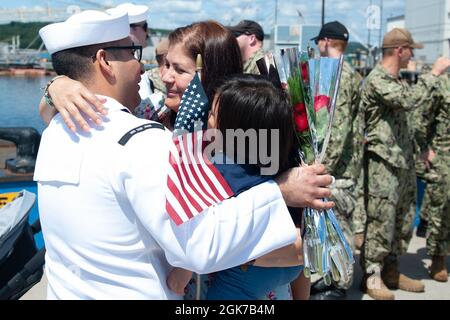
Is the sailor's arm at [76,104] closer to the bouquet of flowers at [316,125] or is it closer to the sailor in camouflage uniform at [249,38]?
the bouquet of flowers at [316,125]

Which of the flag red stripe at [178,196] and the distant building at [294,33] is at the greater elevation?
the distant building at [294,33]

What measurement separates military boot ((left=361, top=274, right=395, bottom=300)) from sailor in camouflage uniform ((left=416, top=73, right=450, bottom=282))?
2.46ft

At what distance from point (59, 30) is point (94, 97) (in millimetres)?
246

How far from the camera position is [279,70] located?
163cm

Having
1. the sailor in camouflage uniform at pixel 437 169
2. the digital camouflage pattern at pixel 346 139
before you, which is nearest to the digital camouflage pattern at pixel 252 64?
the digital camouflage pattern at pixel 346 139

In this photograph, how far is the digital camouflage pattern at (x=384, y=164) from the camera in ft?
14.0

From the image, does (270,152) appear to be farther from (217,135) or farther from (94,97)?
(94,97)

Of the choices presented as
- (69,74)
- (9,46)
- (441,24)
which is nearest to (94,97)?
(69,74)

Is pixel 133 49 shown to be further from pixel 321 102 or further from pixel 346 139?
pixel 346 139

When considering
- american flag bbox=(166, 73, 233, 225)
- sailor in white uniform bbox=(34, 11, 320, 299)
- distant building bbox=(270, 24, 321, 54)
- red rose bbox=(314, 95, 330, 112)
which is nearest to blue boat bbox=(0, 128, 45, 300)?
sailor in white uniform bbox=(34, 11, 320, 299)

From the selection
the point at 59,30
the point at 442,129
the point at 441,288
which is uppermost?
the point at 59,30

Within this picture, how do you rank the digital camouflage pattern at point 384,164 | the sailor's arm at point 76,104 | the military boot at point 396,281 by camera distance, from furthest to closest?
the military boot at point 396,281 → the digital camouflage pattern at point 384,164 → the sailor's arm at point 76,104

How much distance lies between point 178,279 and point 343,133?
2.75 m

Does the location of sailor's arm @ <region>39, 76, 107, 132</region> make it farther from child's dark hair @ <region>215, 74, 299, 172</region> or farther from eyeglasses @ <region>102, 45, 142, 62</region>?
child's dark hair @ <region>215, 74, 299, 172</region>
